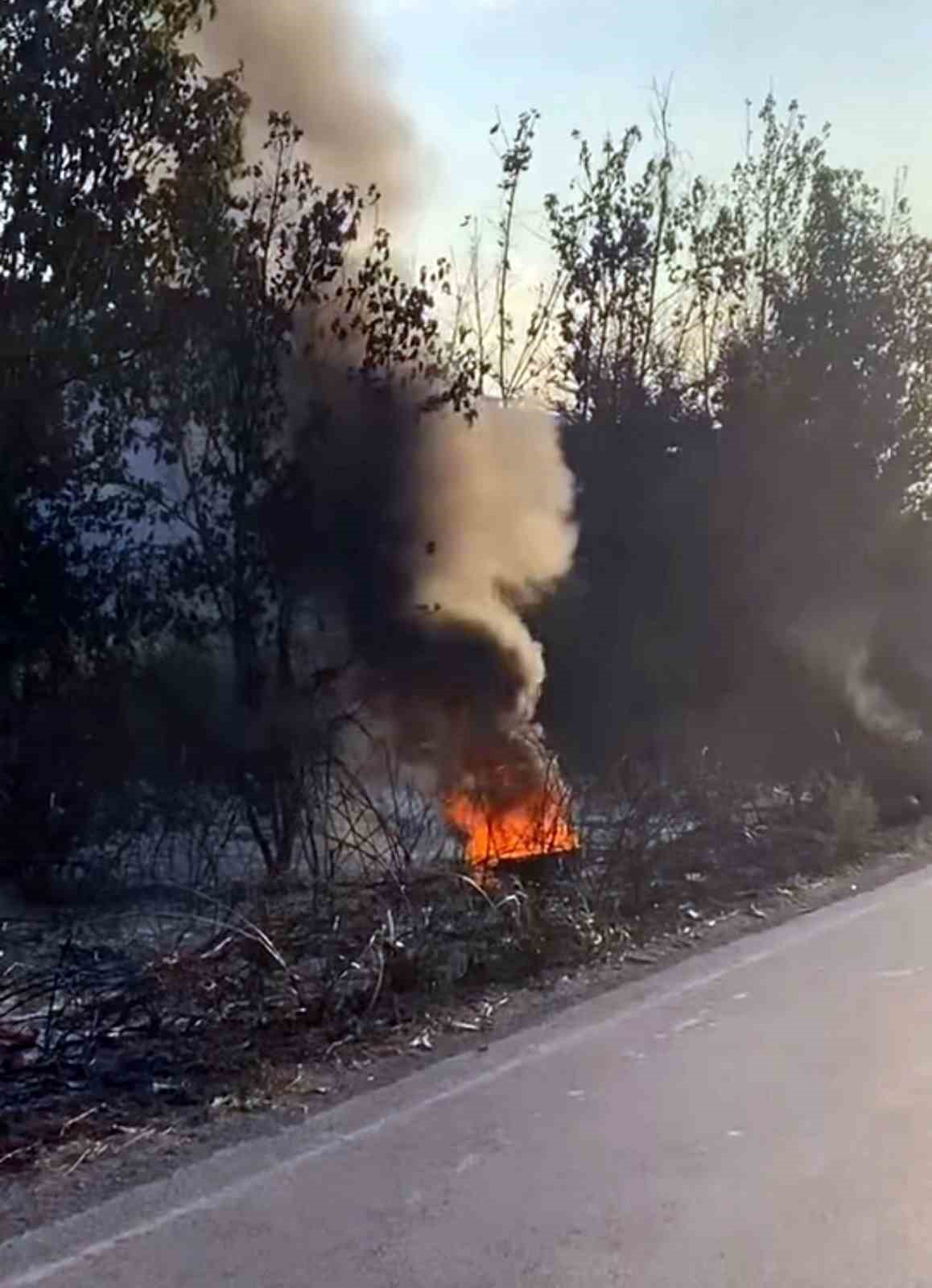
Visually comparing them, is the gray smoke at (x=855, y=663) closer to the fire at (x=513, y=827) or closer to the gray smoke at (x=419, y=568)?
the gray smoke at (x=419, y=568)

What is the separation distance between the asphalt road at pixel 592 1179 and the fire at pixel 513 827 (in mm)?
3366

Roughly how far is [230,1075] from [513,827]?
5.58m

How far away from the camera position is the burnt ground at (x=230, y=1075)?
605 cm

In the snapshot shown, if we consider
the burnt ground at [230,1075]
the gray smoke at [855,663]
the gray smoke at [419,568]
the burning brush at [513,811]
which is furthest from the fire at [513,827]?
the gray smoke at [855,663]

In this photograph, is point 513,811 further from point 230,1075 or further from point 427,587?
point 230,1075

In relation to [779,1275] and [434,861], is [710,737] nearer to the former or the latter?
[434,861]

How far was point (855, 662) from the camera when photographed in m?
20.9

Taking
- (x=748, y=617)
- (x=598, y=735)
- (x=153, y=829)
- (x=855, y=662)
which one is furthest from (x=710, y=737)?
(x=153, y=829)

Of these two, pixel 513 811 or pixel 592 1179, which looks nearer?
pixel 592 1179

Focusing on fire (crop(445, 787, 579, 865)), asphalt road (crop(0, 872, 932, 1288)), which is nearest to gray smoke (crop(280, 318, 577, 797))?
fire (crop(445, 787, 579, 865))

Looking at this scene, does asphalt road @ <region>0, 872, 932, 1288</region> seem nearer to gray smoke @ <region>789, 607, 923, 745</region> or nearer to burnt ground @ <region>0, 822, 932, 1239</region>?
burnt ground @ <region>0, 822, 932, 1239</region>

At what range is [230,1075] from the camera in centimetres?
716

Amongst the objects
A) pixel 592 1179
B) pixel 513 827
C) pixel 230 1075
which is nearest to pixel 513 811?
pixel 513 827

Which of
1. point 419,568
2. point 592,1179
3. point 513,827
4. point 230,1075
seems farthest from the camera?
point 419,568
